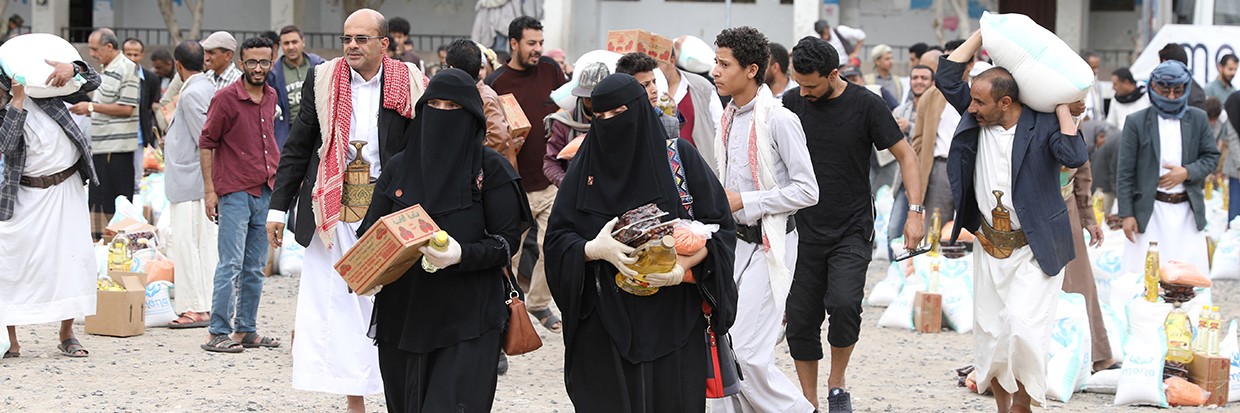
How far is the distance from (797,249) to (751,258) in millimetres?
532

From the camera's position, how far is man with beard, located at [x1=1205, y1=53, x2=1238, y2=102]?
15.1 meters

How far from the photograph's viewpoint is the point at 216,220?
8.73 metres

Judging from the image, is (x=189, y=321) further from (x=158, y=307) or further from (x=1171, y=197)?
(x=1171, y=197)

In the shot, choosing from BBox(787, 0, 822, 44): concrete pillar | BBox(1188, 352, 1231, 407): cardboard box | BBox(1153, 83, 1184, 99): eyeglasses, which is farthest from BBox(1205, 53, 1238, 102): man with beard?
BBox(787, 0, 822, 44): concrete pillar

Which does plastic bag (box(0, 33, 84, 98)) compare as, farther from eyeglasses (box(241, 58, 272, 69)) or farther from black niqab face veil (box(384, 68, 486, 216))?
black niqab face veil (box(384, 68, 486, 216))

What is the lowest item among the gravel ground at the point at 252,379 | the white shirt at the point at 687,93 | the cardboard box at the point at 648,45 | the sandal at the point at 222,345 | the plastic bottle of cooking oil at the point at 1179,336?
the gravel ground at the point at 252,379

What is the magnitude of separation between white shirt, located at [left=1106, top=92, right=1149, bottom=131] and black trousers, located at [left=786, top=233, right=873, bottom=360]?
32.4 feet

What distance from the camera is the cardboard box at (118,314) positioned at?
9258 millimetres

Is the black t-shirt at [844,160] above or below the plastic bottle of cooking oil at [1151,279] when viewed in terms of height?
above

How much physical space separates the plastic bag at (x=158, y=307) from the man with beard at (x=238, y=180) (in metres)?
1.11

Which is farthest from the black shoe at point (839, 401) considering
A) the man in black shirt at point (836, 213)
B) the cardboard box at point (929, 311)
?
the cardboard box at point (929, 311)

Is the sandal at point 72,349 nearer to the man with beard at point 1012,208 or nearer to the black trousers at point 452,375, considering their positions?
the black trousers at point 452,375

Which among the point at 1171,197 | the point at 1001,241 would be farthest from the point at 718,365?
the point at 1171,197

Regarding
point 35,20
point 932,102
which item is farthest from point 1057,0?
point 932,102
